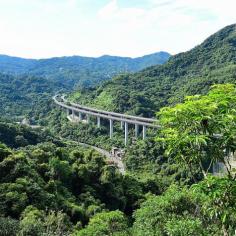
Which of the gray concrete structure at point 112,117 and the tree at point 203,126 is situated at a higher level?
the tree at point 203,126

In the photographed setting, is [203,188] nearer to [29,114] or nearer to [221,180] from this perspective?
[221,180]

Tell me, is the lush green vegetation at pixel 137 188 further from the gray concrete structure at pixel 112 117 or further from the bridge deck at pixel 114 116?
the bridge deck at pixel 114 116

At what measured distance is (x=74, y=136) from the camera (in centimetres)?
9044

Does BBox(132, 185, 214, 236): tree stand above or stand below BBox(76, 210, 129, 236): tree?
above

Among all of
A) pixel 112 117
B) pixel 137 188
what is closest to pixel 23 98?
pixel 112 117

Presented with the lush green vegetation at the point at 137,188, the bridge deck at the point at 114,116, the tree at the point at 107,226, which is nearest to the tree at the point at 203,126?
the lush green vegetation at the point at 137,188

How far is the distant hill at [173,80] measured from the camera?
94000mm

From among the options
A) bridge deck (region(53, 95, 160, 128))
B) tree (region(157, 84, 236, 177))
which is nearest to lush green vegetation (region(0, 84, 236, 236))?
tree (region(157, 84, 236, 177))

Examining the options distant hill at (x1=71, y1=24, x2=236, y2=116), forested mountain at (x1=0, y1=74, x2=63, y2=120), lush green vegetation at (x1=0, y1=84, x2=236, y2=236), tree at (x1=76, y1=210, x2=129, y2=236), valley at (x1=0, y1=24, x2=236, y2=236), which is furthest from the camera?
forested mountain at (x1=0, y1=74, x2=63, y2=120)

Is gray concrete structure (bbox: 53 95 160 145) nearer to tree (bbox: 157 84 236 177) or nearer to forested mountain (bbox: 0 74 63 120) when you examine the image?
forested mountain (bbox: 0 74 63 120)

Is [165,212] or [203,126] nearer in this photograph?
[203,126]

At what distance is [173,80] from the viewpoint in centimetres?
12625

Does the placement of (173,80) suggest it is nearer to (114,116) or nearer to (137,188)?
(114,116)

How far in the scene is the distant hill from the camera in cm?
9400
